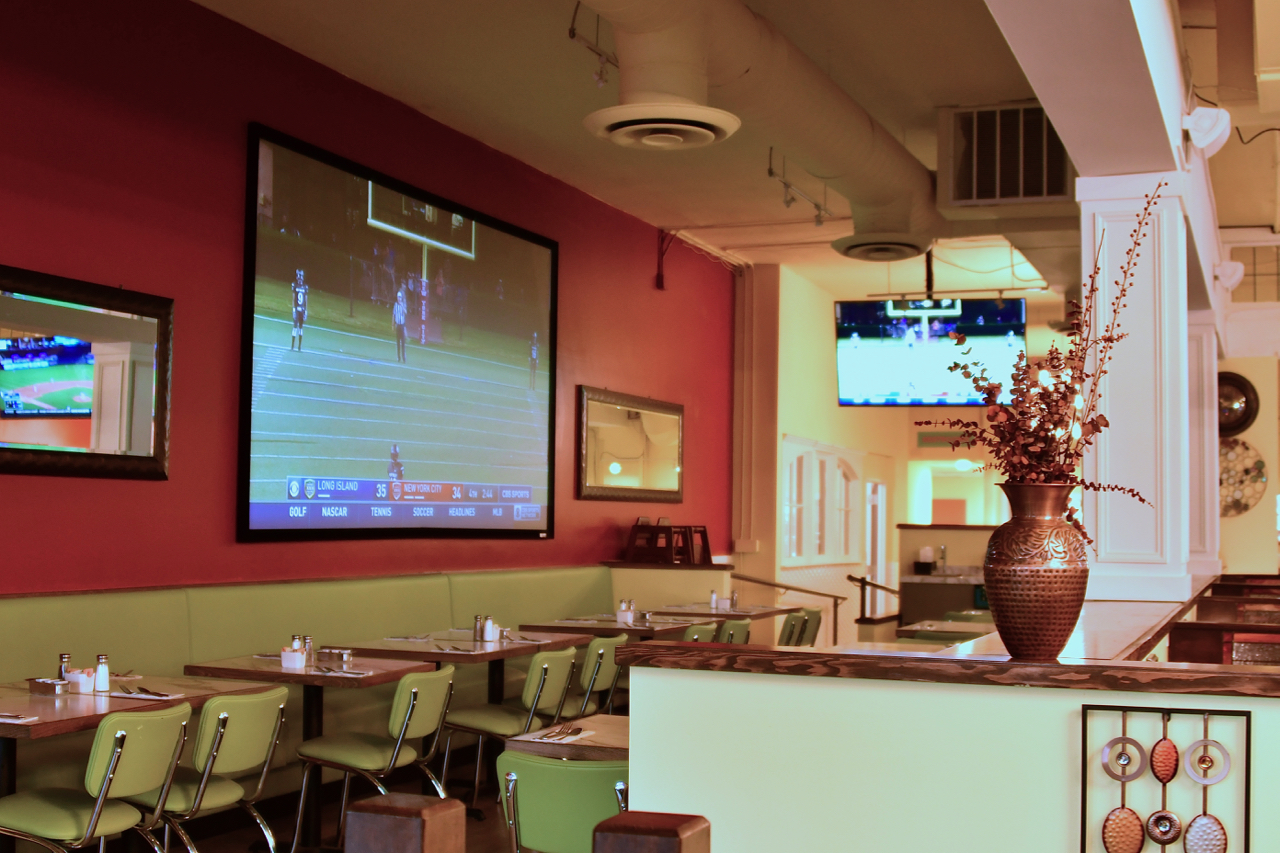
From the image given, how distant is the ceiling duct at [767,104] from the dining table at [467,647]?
2.32m

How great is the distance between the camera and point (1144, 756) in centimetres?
214

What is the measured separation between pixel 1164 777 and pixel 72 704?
3.23m

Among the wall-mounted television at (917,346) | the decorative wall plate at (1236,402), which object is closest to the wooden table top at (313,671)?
the wall-mounted television at (917,346)

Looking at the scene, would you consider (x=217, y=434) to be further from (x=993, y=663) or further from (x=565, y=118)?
(x=993, y=663)

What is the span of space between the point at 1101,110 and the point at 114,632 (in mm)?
4162

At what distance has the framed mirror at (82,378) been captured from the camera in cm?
468

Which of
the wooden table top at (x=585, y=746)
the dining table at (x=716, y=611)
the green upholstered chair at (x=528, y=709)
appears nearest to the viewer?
the wooden table top at (x=585, y=746)

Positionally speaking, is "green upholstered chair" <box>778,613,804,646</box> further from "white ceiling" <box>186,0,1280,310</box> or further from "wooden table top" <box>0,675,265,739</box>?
"wooden table top" <box>0,675,265,739</box>

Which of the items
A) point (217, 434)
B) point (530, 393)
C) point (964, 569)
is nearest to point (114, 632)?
point (217, 434)

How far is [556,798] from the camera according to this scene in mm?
2871

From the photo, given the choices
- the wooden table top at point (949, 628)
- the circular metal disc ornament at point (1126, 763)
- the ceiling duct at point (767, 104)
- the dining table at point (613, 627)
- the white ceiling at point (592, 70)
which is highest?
the white ceiling at point (592, 70)

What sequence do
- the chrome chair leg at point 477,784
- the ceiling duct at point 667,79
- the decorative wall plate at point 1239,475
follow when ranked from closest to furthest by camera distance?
the ceiling duct at point 667,79 < the chrome chair leg at point 477,784 < the decorative wall plate at point 1239,475

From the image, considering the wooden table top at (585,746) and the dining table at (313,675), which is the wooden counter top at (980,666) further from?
the dining table at (313,675)

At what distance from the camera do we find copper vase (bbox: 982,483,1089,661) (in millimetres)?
2250
